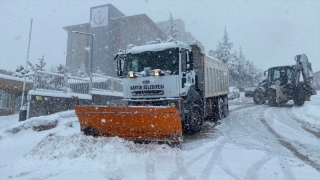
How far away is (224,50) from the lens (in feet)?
138

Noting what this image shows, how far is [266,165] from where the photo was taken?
457 cm

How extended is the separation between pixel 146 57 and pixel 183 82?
143 cm

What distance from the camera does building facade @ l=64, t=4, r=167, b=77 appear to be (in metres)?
42.3

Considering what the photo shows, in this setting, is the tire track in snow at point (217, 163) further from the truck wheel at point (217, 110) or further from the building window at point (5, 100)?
the building window at point (5, 100)

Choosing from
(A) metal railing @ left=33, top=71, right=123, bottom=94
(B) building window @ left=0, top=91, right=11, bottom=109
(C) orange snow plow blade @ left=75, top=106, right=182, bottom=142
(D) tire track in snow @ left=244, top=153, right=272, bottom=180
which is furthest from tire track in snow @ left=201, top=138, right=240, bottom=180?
(B) building window @ left=0, top=91, right=11, bottom=109

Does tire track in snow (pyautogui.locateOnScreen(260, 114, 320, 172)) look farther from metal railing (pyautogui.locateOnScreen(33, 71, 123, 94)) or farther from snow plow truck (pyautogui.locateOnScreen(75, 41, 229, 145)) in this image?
metal railing (pyautogui.locateOnScreen(33, 71, 123, 94))

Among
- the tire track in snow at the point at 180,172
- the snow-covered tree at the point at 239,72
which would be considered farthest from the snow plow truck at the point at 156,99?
the snow-covered tree at the point at 239,72

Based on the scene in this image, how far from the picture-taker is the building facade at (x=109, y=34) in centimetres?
4234

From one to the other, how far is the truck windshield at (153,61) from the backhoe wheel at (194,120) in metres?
1.50

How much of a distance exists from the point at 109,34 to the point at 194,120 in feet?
137

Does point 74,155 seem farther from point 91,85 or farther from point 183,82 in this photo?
point 91,85

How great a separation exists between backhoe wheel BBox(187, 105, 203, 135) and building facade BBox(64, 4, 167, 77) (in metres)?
34.4

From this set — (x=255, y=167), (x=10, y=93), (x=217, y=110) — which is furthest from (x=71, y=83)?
(x=255, y=167)

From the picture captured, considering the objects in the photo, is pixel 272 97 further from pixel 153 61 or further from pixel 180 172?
pixel 180 172
